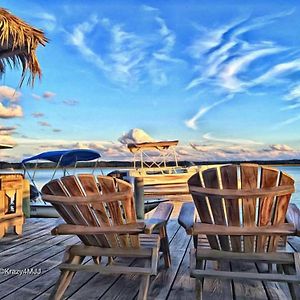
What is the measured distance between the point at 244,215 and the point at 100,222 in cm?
83

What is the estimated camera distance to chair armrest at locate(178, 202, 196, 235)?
1973 millimetres

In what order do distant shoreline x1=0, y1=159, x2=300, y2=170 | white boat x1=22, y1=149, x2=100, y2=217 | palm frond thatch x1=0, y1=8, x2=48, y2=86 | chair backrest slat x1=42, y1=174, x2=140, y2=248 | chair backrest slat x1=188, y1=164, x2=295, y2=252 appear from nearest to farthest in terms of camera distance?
chair backrest slat x1=188, y1=164, x2=295, y2=252 → chair backrest slat x1=42, y1=174, x2=140, y2=248 → palm frond thatch x1=0, y1=8, x2=48, y2=86 → white boat x1=22, y1=149, x2=100, y2=217 → distant shoreline x1=0, y1=159, x2=300, y2=170

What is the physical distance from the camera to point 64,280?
2059 mm

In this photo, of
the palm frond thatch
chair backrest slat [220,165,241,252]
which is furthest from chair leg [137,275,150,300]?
the palm frond thatch

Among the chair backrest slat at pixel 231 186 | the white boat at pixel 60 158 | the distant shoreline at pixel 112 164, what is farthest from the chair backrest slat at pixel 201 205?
the distant shoreline at pixel 112 164

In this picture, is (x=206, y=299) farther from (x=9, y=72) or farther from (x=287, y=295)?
(x=9, y=72)

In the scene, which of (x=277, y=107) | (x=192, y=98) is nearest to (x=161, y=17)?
(x=192, y=98)

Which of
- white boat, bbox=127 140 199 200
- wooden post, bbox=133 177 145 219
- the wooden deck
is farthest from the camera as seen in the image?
white boat, bbox=127 140 199 200

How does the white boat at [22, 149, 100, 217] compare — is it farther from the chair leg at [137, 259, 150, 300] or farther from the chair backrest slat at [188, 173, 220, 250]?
the chair backrest slat at [188, 173, 220, 250]

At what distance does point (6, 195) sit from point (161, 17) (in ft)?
32.7

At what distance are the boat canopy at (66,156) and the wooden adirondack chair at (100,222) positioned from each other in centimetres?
551

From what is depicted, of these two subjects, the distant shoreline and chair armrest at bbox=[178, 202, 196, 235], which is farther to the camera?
the distant shoreline

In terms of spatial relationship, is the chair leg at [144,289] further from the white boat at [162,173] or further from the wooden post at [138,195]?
the white boat at [162,173]

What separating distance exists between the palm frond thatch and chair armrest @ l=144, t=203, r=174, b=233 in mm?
2993
